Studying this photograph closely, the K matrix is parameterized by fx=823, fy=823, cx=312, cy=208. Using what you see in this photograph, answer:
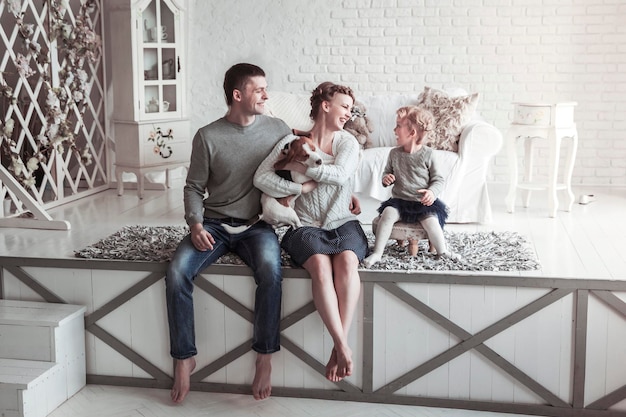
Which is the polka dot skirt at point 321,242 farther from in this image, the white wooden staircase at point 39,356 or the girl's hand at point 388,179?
the white wooden staircase at point 39,356

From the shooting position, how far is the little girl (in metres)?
3.45

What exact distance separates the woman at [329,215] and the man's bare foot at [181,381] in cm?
58

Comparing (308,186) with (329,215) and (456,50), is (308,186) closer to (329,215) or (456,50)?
(329,215)

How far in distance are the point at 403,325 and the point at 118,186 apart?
327 centimetres

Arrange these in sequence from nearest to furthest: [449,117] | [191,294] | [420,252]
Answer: [191,294] < [420,252] < [449,117]

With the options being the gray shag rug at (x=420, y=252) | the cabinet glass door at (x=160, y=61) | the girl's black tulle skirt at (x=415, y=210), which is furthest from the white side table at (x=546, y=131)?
the cabinet glass door at (x=160, y=61)

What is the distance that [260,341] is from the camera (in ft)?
10.6

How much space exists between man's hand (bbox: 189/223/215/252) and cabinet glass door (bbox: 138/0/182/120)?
2887mm

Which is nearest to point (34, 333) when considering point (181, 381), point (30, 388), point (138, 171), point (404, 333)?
point (30, 388)

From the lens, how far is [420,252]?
3588 mm

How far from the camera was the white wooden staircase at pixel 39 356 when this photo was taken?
10.0ft

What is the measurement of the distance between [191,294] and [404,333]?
2.82ft

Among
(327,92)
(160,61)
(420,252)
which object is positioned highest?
(160,61)

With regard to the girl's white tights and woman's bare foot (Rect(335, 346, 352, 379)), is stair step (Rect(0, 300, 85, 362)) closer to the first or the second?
woman's bare foot (Rect(335, 346, 352, 379))
